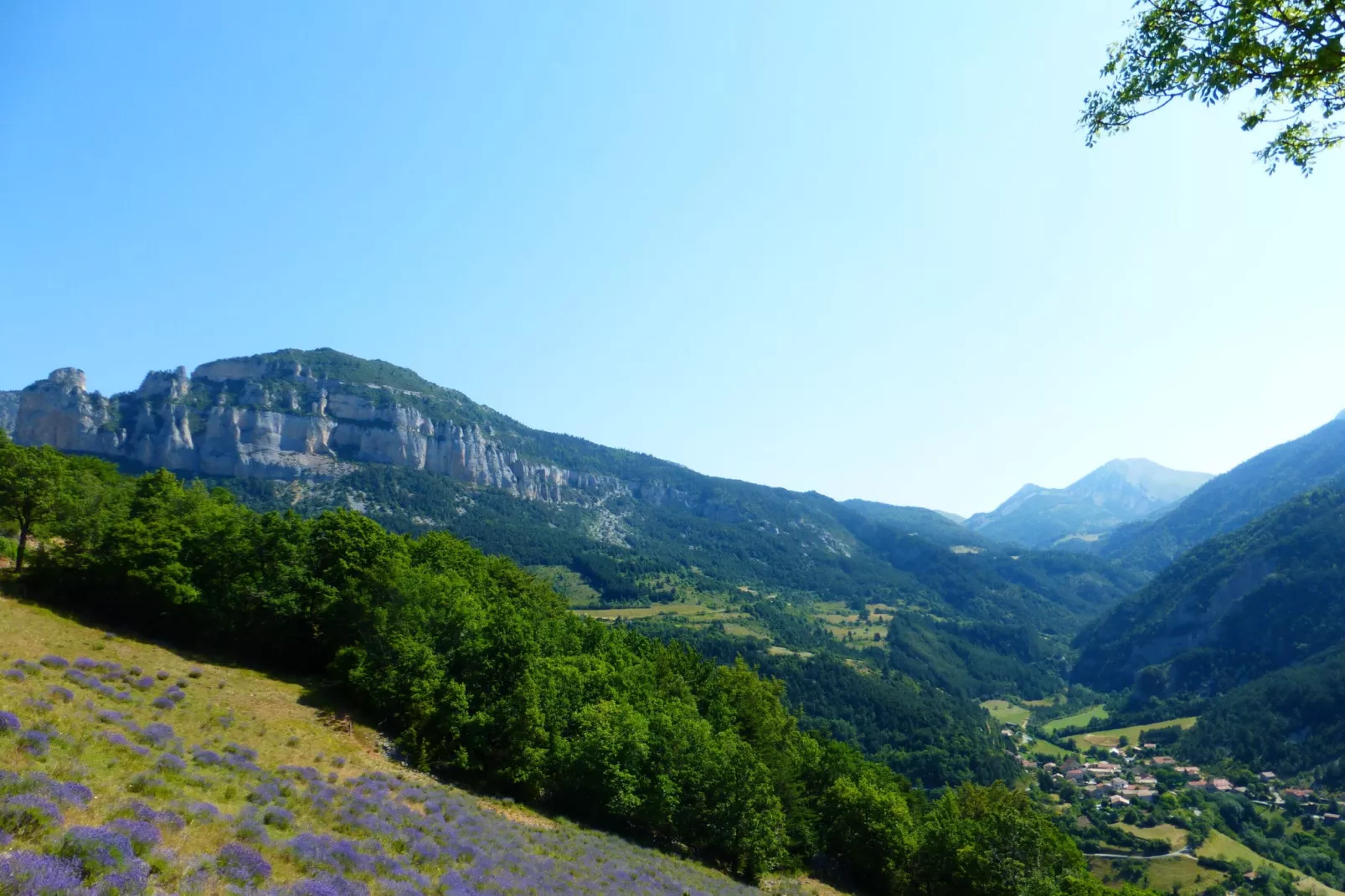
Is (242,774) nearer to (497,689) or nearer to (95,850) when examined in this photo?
(95,850)

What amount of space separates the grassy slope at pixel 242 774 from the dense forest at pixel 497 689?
334 centimetres

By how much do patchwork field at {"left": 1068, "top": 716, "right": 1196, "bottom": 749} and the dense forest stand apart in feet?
484

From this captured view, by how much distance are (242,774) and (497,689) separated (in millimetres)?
15834

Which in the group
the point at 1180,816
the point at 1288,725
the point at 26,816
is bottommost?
→ the point at 1180,816

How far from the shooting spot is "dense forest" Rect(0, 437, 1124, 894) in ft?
109

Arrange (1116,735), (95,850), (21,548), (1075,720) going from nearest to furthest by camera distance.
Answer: (95,850) < (21,548) < (1116,735) < (1075,720)

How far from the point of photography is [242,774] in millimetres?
19344

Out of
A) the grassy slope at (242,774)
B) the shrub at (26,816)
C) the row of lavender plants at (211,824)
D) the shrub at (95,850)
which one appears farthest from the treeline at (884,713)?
the shrub at (95,850)

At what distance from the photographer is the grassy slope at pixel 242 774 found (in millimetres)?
13023

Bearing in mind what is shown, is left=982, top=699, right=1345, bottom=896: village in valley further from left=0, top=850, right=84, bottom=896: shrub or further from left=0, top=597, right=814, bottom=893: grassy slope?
left=0, top=850, right=84, bottom=896: shrub

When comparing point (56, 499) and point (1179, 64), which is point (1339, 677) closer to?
point (1179, 64)

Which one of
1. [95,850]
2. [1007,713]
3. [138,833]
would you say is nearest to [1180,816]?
[1007,713]

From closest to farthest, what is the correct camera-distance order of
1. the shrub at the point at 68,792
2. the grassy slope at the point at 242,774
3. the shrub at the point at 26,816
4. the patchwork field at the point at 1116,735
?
the shrub at the point at 26,816
the shrub at the point at 68,792
the grassy slope at the point at 242,774
the patchwork field at the point at 1116,735

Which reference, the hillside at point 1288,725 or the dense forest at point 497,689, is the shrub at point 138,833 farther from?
the hillside at point 1288,725
